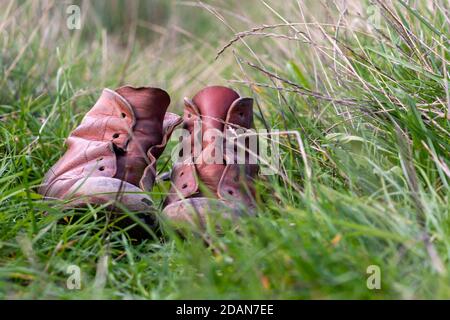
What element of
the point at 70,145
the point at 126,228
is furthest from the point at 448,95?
the point at 70,145

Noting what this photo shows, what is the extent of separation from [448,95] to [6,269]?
1127 millimetres

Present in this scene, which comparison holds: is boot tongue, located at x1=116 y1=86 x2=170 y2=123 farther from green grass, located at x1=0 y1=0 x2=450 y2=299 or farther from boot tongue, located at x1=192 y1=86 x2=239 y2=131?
green grass, located at x1=0 y1=0 x2=450 y2=299

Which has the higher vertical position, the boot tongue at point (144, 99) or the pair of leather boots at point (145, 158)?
the boot tongue at point (144, 99)

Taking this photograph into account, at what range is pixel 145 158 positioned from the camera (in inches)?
75.6

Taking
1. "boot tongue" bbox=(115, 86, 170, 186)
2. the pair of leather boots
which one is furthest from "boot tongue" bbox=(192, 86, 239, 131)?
"boot tongue" bbox=(115, 86, 170, 186)

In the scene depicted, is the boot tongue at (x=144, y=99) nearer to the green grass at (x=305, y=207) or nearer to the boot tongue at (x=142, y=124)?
the boot tongue at (x=142, y=124)

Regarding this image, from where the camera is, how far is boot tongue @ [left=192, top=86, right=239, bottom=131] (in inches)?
78.4

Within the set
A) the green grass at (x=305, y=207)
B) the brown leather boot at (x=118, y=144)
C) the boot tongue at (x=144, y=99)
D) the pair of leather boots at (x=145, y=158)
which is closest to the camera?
the green grass at (x=305, y=207)

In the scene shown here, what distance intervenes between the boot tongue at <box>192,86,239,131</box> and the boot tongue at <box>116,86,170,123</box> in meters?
0.12

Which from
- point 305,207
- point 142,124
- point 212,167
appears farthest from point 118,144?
point 305,207

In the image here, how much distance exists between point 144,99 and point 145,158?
21 centimetres

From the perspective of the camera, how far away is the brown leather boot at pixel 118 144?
6.39 feet

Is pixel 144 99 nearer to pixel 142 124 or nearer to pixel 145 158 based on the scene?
pixel 142 124

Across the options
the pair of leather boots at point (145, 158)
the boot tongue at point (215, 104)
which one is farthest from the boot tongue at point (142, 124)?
the boot tongue at point (215, 104)
